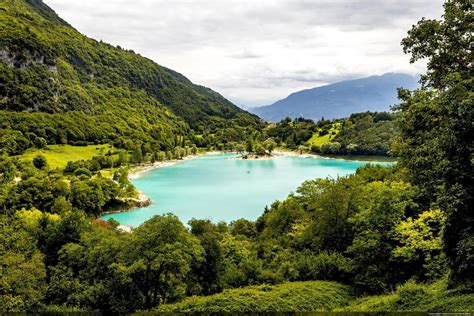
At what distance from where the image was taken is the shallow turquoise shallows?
52156mm

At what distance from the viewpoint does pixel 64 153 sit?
87.9m

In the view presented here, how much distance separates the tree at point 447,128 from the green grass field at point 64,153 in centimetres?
7221

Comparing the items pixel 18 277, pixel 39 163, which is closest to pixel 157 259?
pixel 18 277

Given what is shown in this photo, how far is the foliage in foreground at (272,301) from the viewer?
13.8 metres

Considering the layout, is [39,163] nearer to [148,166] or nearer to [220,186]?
[220,186]

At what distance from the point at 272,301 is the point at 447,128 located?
28.2 ft

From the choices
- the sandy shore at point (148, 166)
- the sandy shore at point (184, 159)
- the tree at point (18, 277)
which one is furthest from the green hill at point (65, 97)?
the tree at point (18, 277)

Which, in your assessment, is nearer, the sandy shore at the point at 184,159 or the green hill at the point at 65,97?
the sandy shore at the point at 184,159

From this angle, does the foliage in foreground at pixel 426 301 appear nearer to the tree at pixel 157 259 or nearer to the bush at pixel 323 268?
the bush at pixel 323 268

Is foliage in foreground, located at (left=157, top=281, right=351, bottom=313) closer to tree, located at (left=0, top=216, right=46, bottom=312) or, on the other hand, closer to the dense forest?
the dense forest

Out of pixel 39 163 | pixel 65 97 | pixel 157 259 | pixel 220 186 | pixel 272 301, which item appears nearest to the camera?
pixel 272 301

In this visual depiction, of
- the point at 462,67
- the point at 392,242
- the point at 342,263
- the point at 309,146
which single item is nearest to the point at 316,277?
the point at 342,263

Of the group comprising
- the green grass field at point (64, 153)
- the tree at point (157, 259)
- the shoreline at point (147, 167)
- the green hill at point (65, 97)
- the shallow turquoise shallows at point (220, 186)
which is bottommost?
the shallow turquoise shallows at point (220, 186)

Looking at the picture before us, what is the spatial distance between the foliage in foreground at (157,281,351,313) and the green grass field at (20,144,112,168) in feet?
218
